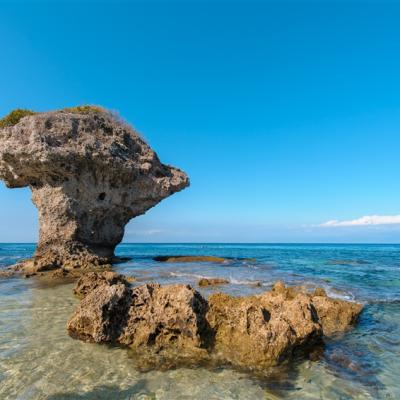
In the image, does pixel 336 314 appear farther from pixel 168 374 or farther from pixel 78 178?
pixel 78 178

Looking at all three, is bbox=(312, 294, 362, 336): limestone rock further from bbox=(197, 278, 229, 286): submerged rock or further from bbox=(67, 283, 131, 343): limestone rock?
bbox=(197, 278, 229, 286): submerged rock

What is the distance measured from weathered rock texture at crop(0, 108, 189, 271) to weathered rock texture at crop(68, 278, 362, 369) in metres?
12.6

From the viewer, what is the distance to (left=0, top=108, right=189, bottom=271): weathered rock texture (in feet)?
64.8

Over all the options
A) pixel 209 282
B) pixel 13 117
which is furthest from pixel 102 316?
pixel 13 117

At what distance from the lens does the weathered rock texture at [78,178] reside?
19.8 metres

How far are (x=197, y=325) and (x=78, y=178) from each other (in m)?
17.9

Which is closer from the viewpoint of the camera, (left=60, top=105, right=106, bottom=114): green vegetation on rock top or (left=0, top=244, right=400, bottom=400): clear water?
(left=0, top=244, right=400, bottom=400): clear water

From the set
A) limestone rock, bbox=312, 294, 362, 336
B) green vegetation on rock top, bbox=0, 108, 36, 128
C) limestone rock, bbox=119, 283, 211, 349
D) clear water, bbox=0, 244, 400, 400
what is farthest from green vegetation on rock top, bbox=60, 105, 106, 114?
limestone rock, bbox=312, 294, 362, 336

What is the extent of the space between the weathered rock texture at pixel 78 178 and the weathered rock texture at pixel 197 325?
12.6m

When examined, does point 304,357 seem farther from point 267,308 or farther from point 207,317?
point 207,317

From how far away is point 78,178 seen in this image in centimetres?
2175

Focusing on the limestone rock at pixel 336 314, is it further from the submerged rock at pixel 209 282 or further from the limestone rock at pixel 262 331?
the submerged rock at pixel 209 282

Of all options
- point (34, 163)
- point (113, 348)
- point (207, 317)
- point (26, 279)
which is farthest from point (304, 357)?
point (34, 163)

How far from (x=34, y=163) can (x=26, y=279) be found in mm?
7487
